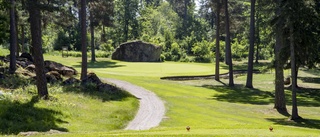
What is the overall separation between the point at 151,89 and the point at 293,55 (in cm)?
1295

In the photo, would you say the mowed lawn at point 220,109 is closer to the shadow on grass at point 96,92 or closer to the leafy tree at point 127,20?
the shadow on grass at point 96,92

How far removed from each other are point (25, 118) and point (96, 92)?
10.0 m

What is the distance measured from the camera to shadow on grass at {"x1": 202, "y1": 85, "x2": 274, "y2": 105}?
29.1 m

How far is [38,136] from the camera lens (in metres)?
12.4

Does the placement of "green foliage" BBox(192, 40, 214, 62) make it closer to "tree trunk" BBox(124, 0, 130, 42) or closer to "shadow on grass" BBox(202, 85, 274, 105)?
"tree trunk" BBox(124, 0, 130, 42)

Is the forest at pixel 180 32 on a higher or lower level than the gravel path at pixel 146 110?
higher

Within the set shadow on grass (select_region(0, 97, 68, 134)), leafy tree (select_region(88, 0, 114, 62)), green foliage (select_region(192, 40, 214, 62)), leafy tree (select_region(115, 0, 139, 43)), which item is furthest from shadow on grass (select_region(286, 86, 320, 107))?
leafy tree (select_region(115, 0, 139, 43))

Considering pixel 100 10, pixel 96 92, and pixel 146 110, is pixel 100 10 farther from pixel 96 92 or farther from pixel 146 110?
pixel 146 110

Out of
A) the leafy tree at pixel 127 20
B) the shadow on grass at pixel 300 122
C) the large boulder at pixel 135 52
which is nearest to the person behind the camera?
the shadow on grass at pixel 300 122

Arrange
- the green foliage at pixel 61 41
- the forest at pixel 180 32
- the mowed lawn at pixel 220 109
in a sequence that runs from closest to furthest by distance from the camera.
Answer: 1. the mowed lawn at pixel 220 109
2. the forest at pixel 180 32
3. the green foliage at pixel 61 41

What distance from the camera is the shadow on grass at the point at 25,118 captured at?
581 inches

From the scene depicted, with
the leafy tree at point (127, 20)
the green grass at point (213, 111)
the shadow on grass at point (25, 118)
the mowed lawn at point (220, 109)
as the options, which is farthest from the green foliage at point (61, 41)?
the shadow on grass at point (25, 118)

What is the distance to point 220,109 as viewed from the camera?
79.6 ft

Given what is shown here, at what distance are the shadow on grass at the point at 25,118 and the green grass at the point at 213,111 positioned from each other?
79 centimetres
